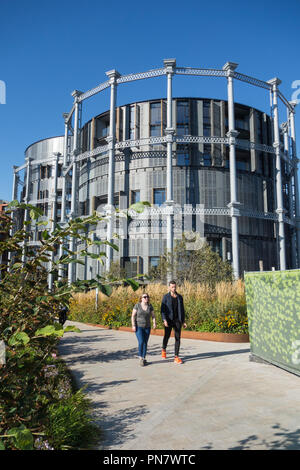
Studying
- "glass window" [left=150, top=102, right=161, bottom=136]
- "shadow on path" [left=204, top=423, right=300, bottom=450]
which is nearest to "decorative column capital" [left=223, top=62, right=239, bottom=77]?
"glass window" [left=150, top=102, right=161, bottom=136]

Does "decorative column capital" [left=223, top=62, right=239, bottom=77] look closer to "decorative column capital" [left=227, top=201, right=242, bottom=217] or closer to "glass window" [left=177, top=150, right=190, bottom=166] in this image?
"glass window" [left=177, top=150, right=190, bottom=166]

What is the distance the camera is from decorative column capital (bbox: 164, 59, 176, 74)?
30.5 meters

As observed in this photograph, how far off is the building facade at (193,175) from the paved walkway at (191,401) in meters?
21.5

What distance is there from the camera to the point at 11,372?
6.45 ft

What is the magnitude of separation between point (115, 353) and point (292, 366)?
4.61 metres

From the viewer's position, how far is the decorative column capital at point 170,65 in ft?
100

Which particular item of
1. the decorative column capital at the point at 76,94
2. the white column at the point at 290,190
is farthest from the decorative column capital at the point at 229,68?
the decorative column capital at the point at 76,94

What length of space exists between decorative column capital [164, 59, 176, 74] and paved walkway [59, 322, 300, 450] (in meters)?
28.6

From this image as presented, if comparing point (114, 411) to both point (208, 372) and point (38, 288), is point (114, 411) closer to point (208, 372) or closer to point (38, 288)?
point (208, 372)

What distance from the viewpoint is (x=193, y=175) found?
34.1 metres

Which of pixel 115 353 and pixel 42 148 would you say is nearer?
pixel 115 353

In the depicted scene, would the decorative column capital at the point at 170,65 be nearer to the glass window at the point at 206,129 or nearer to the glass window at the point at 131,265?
the glass window at the point at 206,129

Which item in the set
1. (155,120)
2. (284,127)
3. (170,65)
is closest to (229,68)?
(170,65)
